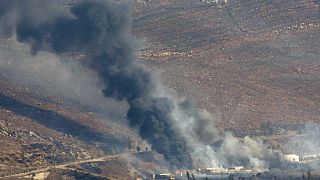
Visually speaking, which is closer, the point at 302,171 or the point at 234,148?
the point at 302,171

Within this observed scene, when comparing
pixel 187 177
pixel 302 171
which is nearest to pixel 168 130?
pixel 187 177

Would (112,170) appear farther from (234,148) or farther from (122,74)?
(234,148)

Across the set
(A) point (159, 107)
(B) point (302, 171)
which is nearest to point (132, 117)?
(A) point (159, 107)

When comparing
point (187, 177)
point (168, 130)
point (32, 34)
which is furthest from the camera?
point (32, 34)

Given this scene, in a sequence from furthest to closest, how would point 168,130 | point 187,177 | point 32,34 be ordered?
point 32,34, point 168,130, point 187,177

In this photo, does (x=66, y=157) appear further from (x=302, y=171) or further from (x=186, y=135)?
(x=302, y=171)

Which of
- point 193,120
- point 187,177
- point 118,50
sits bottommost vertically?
point 187,177

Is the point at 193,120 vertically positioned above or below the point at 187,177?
above
